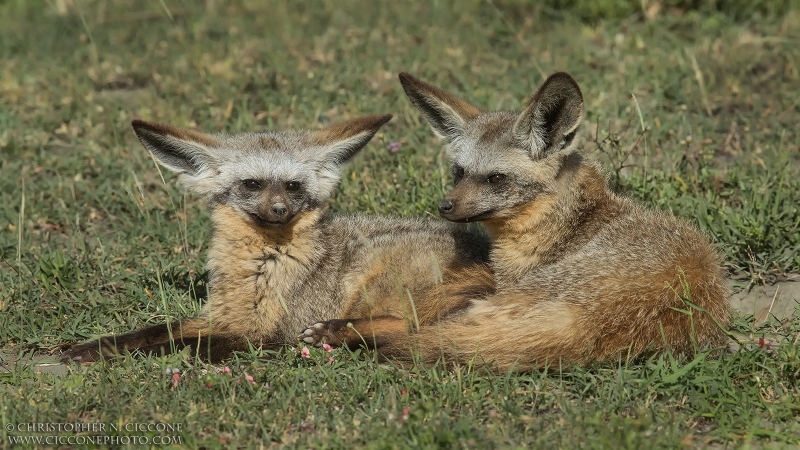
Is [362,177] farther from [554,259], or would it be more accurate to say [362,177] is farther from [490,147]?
[554,259]

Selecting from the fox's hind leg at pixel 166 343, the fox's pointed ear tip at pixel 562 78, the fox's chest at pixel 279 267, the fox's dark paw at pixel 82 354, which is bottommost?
the fox's dark paw at pixel 82 354

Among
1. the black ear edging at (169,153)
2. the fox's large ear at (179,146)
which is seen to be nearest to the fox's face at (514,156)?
the fox's large ear at (179,146)

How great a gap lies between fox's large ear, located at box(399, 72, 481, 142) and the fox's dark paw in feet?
7.92

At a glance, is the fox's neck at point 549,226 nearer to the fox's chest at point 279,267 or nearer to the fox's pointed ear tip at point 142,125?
the fox's chest at point 279,267

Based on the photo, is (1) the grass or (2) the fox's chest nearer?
(1) the grass

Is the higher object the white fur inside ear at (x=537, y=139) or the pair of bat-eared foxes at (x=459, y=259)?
the white fur inside ear at (x=537, y=139)

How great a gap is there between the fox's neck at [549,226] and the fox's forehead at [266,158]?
3.94ft

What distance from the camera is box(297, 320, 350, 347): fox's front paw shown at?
5117 millimetres

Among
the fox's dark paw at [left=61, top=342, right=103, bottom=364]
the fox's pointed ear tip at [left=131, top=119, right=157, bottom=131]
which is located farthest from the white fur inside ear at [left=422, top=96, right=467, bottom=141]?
the fox's dark paw at [left=61, top=342, right=103, bottom=364]

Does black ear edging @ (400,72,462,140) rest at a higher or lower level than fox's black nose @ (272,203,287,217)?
higher

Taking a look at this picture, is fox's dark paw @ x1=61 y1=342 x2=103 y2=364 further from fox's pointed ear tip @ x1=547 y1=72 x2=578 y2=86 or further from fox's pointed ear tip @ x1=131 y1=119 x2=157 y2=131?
fox's pointed ear tip @ x1=547 y1=72 x2=578 y2=86

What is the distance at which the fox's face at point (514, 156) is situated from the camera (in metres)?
5.15

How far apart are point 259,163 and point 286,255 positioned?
584 millimetres

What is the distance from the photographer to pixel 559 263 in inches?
202
